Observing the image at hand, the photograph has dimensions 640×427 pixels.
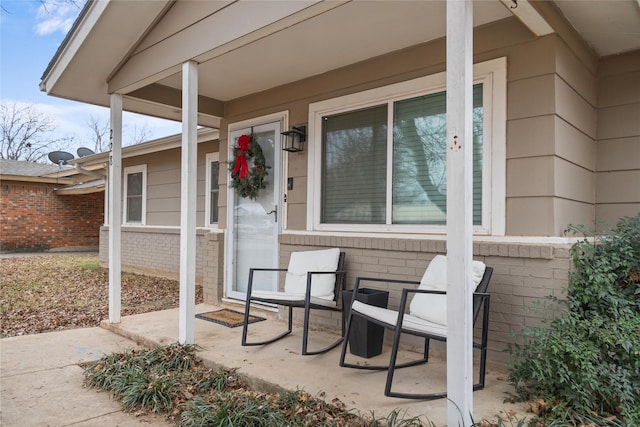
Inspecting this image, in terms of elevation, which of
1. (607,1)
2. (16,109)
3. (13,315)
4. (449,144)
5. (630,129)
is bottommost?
(13,315)

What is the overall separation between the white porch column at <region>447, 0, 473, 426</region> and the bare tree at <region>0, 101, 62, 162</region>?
22.1 metres

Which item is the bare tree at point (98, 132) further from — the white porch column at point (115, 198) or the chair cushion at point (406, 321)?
Answer: the chair cushion at point (406, 321)

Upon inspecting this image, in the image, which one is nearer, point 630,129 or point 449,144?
point 449,144

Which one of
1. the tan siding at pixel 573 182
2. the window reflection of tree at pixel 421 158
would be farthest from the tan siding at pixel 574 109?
the window reflection of tree at pixel 421 158

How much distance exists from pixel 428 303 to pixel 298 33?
2.23m

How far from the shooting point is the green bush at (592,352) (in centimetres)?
222

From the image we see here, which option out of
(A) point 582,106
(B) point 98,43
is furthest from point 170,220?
(A) point 582,106

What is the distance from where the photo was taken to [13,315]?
510 centimetres

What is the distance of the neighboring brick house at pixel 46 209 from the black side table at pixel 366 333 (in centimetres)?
1082

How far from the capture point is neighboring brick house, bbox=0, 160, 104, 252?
41.2 feet

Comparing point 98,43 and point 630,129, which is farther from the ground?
point 98,43

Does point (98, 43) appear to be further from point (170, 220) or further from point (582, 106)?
point (170, 220)

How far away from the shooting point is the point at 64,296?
249 inches

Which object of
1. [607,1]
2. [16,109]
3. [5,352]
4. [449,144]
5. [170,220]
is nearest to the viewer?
[449,144]
